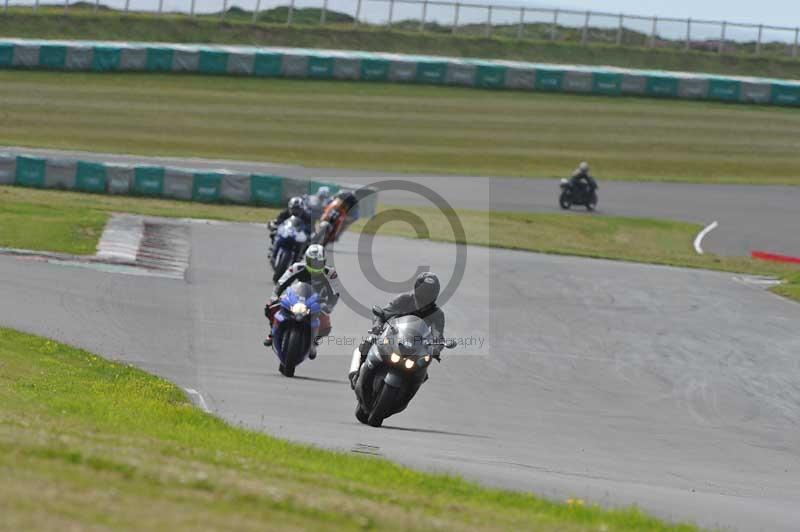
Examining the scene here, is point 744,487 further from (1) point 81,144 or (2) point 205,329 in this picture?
(1) point 81,144

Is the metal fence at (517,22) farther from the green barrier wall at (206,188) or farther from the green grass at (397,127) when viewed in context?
the green barrier wall at (206,188)

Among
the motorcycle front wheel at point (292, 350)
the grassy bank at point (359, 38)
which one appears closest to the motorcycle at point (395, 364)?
the motorcycle front wheel at point (292, 350)

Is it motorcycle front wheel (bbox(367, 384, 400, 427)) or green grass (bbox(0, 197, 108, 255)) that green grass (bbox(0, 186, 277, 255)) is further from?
motorcycle front wheel (bbox(367, 384, 400, 427))

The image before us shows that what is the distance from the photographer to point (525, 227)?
40938mm

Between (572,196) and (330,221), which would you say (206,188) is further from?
(330,221)

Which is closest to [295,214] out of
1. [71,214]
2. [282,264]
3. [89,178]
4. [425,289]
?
[282,264]

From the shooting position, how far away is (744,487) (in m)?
12.8

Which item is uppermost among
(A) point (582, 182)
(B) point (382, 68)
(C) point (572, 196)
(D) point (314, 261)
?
(B) point (382, 68)

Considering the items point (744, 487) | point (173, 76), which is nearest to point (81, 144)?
point (173, 76)

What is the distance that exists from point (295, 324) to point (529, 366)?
4646mm

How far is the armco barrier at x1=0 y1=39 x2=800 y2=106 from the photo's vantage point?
→ 56719mm

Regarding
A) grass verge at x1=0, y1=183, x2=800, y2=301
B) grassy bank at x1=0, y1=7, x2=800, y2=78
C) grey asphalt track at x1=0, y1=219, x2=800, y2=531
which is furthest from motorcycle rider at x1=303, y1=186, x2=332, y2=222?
grassy bank at x1=0, y1=7, x2=800, y2=78

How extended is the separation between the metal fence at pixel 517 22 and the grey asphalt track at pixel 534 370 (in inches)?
1613

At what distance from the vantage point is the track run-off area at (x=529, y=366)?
12.6 metres
